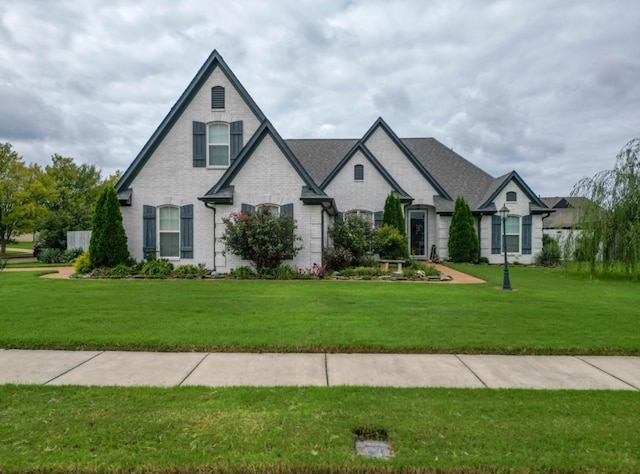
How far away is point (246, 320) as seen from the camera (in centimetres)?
748

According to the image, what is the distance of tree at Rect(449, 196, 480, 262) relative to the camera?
68.7 feet

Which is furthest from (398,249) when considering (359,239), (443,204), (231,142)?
(231,142)

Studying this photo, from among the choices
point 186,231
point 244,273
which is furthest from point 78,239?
point 244,273

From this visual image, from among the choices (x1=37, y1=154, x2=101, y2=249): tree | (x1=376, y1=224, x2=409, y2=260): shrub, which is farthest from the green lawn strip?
(x1=37, y1=154, x2=101, y2=249): tree

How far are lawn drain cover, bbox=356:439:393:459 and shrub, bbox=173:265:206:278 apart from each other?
40.8 ft

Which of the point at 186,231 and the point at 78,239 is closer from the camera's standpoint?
the point at 186,231

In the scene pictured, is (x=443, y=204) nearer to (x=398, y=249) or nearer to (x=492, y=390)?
(x=398, y=249)

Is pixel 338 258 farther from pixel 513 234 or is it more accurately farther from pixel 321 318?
pixel 513 234

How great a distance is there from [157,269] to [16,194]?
20.7m

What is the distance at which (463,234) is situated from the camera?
21.0 meters

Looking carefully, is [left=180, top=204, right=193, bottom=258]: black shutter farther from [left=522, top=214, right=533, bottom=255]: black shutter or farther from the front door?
[left=522, top=214, right=533, bottom=255]: black shutter

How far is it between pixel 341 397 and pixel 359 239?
12509mm

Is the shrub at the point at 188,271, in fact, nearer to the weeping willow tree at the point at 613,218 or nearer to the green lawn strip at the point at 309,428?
the green lawn strip at the point at 309,428

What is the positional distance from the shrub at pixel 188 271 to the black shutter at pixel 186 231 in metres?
0.84
